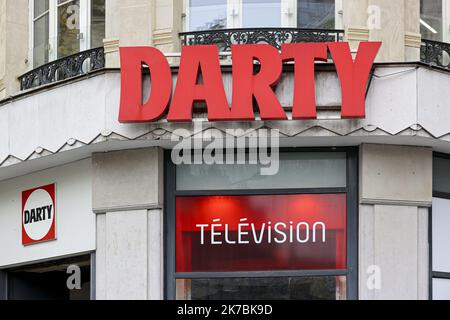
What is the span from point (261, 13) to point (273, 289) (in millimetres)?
3820

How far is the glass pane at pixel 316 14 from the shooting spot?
19016mm

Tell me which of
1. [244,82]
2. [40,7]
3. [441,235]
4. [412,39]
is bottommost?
[441,235]

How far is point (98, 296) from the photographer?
19.0m

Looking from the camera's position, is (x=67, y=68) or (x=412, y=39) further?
(x=67, y=68)

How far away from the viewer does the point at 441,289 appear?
18750mm

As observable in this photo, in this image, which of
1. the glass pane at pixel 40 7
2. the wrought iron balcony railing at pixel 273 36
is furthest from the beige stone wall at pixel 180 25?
the glass pane at pixel 40 7

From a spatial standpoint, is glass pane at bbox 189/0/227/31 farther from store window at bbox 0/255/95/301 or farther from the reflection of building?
store window at bbox 0/255/95/301

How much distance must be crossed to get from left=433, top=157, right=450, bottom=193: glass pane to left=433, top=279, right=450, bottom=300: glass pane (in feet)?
4.16

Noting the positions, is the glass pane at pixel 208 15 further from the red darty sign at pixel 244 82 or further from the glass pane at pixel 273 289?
the glass pane at pixel 273 289

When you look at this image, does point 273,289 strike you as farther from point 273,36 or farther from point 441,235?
point 273,36

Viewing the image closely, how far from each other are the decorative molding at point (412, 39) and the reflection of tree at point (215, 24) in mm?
2510

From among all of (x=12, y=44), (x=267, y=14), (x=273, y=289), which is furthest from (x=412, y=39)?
(x=12, y=44)
